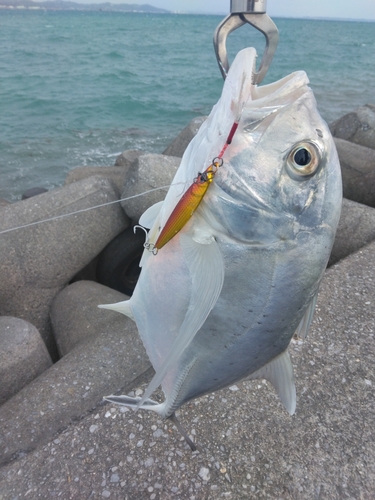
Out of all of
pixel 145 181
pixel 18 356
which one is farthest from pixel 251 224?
pixel 145 181

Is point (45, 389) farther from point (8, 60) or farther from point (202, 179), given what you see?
point (8, 60)

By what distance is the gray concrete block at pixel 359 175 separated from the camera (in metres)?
5.14

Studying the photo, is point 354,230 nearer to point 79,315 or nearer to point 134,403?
point 79,315

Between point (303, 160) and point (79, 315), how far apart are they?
2.68m

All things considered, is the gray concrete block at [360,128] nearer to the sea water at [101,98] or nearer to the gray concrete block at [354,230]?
the gray concrete block at [354,230]

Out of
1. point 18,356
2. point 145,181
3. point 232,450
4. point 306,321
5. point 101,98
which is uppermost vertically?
point 306,321

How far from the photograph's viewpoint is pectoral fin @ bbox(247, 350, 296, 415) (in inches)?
63.6

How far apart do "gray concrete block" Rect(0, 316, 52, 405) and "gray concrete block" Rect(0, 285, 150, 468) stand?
0.64ft

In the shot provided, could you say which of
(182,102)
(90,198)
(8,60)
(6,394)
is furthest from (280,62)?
(6,394)

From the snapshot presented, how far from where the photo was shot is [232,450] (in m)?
2.03

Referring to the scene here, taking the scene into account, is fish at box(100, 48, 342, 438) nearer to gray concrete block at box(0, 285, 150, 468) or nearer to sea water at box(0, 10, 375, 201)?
gray concrete block at box(0, 285, 150, 468)

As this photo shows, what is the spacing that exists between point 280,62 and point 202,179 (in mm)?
31718

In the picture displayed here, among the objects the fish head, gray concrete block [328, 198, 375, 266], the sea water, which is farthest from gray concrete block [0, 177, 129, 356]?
the sea water

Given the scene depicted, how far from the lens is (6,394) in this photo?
274cm
